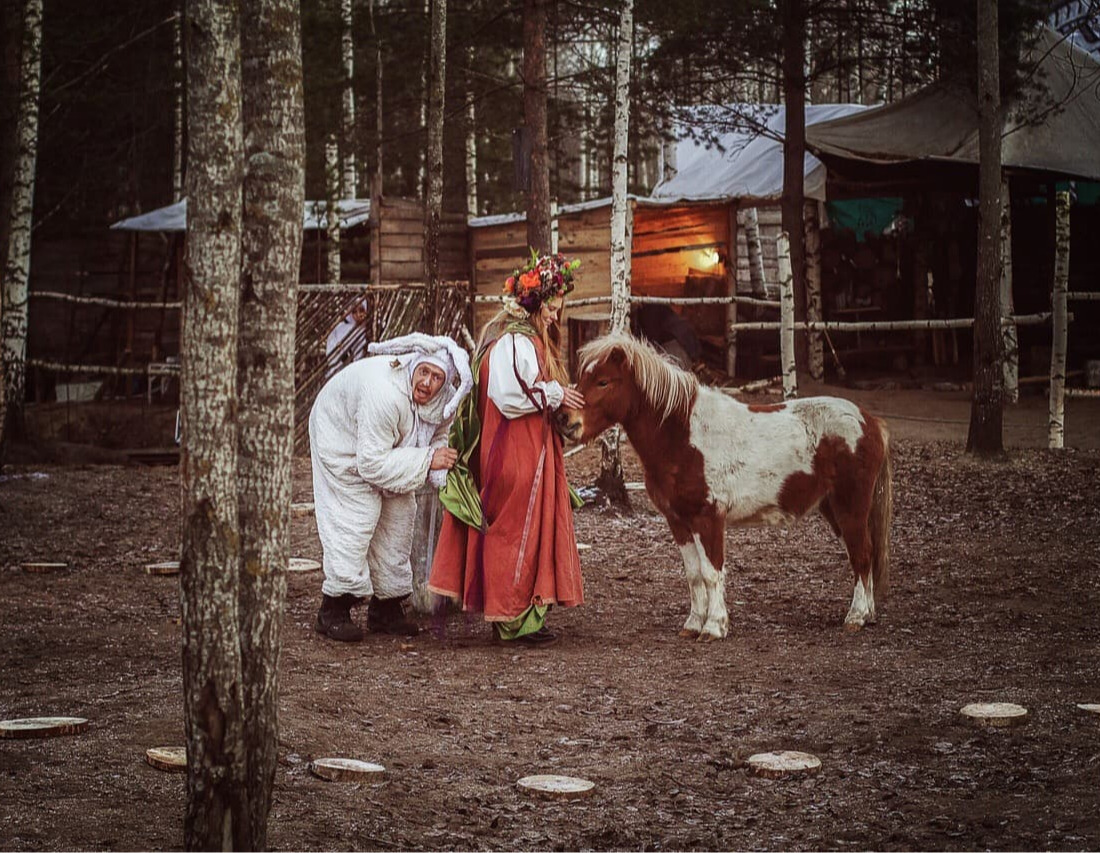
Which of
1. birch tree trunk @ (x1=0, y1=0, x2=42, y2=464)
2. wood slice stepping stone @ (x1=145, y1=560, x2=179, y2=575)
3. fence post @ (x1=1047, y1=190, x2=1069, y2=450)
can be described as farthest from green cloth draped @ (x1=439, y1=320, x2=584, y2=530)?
birch tree trunk @ (x1=0, y1=0, x2=42, y2=464)

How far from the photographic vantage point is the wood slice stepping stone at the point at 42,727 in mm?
4781

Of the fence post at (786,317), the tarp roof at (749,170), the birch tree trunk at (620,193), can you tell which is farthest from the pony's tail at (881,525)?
the tarp roof at (749,170)

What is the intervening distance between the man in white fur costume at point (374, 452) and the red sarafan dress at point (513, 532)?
0.24m

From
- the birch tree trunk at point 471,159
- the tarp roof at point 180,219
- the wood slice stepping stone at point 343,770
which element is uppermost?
the birch tree trunk at point 471,159

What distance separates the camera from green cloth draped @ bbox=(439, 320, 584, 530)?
6543 mm

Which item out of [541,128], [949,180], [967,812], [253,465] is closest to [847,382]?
[949,180]

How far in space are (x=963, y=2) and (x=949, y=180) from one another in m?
2.99

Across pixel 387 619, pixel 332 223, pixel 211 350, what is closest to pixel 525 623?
pixel 387 619

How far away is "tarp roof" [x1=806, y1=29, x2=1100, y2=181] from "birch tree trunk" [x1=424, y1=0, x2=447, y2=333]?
23.5 ft

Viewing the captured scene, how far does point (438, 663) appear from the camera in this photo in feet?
20.8

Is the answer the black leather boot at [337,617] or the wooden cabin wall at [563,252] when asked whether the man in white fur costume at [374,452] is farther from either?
the wooden cabin wall at [563,252]

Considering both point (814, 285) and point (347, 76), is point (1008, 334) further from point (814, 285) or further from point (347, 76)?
point (347, 76)

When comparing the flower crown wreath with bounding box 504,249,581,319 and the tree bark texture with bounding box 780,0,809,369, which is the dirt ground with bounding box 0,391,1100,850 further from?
the tree bark texture with bounding box 780,0,809,369

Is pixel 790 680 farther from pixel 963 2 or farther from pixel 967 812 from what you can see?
pixel 963 2
